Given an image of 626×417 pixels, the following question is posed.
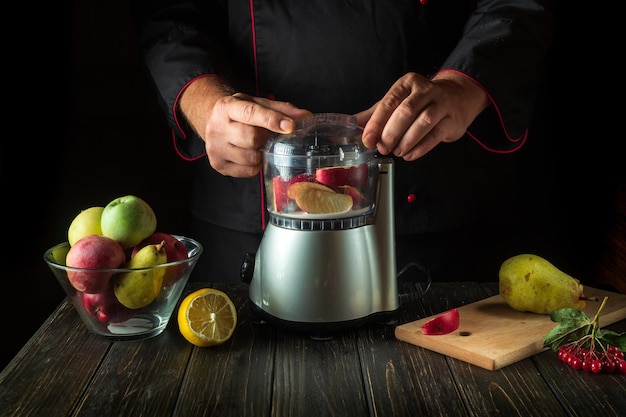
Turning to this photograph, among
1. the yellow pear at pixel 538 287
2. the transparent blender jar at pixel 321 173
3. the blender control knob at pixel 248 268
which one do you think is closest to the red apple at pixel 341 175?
the transparent blender jar at pixel 321 173

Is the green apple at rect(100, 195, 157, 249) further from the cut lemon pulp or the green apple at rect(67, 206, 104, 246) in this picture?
the cut lemon pulp

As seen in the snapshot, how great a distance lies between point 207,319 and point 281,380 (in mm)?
178

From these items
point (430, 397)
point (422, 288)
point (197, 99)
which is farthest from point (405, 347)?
point (197, 99)

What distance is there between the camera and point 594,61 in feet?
8.00

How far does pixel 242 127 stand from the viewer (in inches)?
55.0

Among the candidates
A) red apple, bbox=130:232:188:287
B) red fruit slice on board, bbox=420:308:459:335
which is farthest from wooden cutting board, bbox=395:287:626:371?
red apple, bbox=130:232:188:287

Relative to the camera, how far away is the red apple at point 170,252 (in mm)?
1275

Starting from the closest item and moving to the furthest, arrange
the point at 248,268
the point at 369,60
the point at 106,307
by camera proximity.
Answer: the point at 106,307 < the point at 248,268 < the point at 369,60

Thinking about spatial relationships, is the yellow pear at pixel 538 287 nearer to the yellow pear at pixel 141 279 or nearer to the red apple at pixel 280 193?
the red apple at pixel 280 193

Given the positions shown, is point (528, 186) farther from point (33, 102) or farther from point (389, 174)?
point (33, 102)

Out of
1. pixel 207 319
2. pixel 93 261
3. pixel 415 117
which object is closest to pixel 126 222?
pixel 93 261

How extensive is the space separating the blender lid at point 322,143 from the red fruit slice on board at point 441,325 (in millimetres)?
272

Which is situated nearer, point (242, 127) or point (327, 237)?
point (327, 237)

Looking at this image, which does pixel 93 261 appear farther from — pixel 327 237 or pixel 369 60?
pixel 369 60
